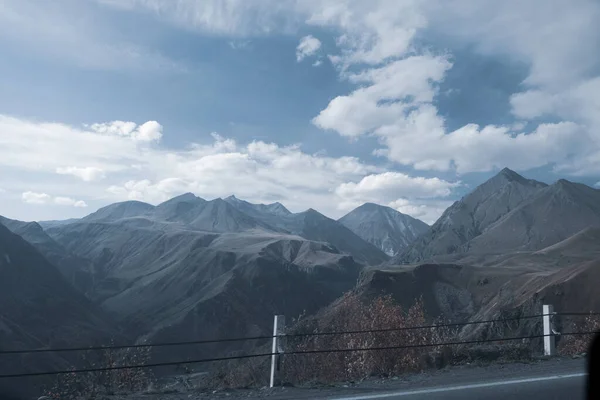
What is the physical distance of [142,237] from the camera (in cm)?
12938

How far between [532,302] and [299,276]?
5065 centimetres

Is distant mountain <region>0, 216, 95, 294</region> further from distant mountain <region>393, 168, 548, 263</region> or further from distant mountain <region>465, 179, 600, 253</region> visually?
distant mountain <region>393, 168, 548, 263</region>

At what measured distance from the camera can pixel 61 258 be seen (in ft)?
344

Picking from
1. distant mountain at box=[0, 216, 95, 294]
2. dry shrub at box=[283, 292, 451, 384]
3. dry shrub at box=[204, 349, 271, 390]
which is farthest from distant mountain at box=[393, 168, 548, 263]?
dry shrub at box=[283, 292, 451, 384]

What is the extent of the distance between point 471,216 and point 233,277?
10718cm

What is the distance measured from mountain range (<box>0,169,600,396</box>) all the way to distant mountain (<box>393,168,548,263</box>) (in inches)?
93.5

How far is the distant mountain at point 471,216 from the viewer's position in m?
157

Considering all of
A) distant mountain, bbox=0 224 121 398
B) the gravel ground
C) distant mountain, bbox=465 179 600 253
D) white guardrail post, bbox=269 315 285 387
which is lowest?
distant mountain, bbox=0 224 121 398

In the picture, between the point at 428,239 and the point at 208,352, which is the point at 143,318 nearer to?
the point at 208,352

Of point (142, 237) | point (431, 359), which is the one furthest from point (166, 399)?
point (142, 237)

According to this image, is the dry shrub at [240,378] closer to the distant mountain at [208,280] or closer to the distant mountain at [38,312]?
the distant mountain at [38,312]

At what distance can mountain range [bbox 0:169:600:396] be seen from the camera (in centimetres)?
6081

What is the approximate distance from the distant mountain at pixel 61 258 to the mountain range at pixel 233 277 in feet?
1.28

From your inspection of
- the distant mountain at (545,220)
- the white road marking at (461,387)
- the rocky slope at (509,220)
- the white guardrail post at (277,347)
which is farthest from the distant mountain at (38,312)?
the distant mountain at (545,220)
